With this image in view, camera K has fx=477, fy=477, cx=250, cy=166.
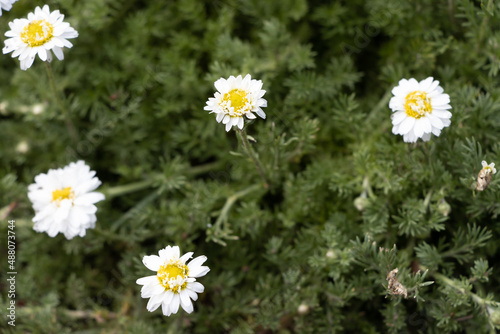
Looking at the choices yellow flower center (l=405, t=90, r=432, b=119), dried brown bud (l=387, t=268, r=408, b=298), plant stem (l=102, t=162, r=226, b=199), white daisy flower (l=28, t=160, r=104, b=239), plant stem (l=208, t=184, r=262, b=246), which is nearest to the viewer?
dried brown bud (l=387, t=268, r=408, b=298)

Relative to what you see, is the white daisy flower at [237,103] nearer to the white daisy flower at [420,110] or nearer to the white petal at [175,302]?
the white daisy flower at [420,110]

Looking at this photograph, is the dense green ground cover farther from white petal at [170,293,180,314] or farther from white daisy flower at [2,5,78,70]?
white daisy flower at [2,5,78,70]

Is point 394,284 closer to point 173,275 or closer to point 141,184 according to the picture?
point 173,275

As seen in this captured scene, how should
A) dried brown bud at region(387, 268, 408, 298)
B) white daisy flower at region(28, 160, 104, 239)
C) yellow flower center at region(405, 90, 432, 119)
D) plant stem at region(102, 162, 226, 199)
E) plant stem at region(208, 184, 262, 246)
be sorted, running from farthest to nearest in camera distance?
1. plant stem at region(102, 162, 226, 199)
2. plant stem at region(208, 184, 262, 246)
3. white daisy flower at region(28, 160, 104, 239)
4. yellow flower center at region(405, 90, 432, 119)
5. dried brown bud at region(387, 268, 408, 298)

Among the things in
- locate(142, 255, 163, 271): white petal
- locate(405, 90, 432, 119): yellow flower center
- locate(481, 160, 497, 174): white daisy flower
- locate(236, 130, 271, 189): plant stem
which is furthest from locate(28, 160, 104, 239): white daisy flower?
locate(481, 160, 497, 174): white daisy flower

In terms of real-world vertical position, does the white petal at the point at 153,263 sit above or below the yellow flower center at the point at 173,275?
above

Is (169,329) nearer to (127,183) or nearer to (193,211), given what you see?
(193,211)

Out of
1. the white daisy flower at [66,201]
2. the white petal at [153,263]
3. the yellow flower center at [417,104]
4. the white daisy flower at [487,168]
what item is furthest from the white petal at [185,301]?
the white daisy flower at [487,168]
